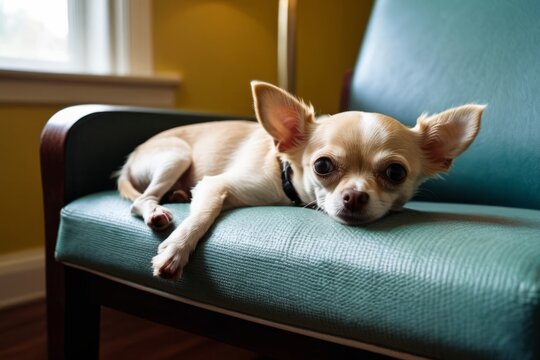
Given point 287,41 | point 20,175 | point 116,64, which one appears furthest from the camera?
point 287,41

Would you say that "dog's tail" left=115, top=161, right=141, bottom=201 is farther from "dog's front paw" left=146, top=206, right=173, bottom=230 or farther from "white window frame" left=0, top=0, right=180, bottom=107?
"white window frame" left=0, top=0, right=180, bottom=107

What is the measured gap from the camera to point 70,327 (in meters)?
1.12

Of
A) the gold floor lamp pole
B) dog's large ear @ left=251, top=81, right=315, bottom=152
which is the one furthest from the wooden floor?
the gold floor lamp pole

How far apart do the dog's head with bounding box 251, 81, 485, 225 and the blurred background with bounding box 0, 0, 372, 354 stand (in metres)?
0.94

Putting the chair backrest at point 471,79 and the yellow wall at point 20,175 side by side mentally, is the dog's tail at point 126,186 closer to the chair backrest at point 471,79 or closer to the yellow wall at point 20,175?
the yellow wall at point 20,175

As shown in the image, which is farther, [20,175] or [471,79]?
[20,175]

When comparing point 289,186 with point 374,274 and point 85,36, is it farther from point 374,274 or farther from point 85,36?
point 85,36

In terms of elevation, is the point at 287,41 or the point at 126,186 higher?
the point at 287,41

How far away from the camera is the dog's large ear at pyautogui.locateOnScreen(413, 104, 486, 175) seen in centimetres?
95

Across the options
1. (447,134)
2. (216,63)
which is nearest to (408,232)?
(447,134)

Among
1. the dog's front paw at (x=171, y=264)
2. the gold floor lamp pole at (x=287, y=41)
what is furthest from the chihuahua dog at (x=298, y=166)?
the gold floor lamp pole at (x=287, y=41)

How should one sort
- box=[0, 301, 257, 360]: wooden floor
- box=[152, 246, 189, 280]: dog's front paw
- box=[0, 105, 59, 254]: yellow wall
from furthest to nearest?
box=[0, 105, 59, 254]: yellow wall → box=[0, 301, 257, 360]: wooden floor → box=[152, 246, 189, 280]: dog's front paw

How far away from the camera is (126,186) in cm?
117

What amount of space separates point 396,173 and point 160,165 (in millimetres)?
592
